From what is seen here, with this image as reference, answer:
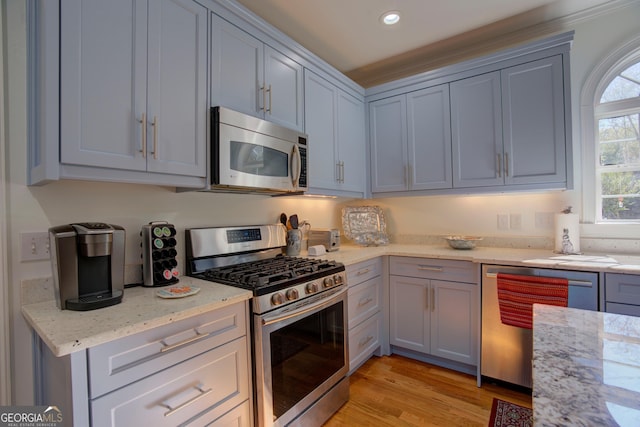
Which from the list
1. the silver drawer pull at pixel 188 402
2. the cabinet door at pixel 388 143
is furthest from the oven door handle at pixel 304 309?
the cabinet door at pixel 388 143

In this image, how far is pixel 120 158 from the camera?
4.12ft

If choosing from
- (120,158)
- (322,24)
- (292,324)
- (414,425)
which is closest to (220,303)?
(292,324)

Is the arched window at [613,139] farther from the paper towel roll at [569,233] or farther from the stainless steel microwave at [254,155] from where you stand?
the stainless steel microwave at [254,155]

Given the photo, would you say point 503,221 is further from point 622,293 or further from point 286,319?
point 286,319

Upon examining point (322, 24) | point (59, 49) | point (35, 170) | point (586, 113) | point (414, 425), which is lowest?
point (414, 425)

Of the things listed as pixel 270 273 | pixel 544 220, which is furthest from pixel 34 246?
pixel 544 220

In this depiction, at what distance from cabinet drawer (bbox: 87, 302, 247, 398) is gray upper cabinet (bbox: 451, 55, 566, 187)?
7.00 ft

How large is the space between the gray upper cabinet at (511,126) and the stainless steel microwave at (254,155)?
54.3 inches

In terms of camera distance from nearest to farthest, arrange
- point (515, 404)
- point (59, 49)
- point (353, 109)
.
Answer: point (59, 49) → point (515, 404) → point (353, 109)

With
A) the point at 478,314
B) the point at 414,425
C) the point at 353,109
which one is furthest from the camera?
the point at 353,109

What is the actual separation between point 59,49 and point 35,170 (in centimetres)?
47

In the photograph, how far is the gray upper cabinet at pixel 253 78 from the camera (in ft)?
5.43

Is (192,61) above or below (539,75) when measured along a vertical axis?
below

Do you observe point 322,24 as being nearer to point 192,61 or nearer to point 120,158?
point 192,61
